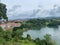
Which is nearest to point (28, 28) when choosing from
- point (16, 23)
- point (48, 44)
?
point (16, 23)

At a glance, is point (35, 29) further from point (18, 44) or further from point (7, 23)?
point (18, 44)

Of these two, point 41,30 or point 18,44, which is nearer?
point 18,44

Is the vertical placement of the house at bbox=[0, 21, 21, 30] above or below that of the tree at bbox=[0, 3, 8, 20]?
below

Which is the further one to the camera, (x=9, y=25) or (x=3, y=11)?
(x=9, y=25)

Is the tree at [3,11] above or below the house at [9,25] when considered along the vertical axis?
above

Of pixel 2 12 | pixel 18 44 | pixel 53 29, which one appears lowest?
pixel 53 29

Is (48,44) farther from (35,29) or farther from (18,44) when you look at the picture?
(35,29)

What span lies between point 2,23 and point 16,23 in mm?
363

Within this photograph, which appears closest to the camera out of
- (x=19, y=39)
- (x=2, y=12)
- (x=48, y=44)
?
(x=48, y=44)

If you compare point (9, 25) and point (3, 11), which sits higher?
point (3, 11)

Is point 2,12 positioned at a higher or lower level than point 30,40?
higher

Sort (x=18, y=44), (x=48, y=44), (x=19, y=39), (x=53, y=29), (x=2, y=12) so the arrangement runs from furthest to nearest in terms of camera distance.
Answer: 1. (x=53, y=29)
2. (x=2, y=12)
3. (x=19, y=39)
4. (x=48, y=44)
5. (x=18, y=44)

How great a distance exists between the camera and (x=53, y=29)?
7316 mm

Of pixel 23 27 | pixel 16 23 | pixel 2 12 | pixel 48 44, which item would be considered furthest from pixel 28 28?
pixel 48 44
